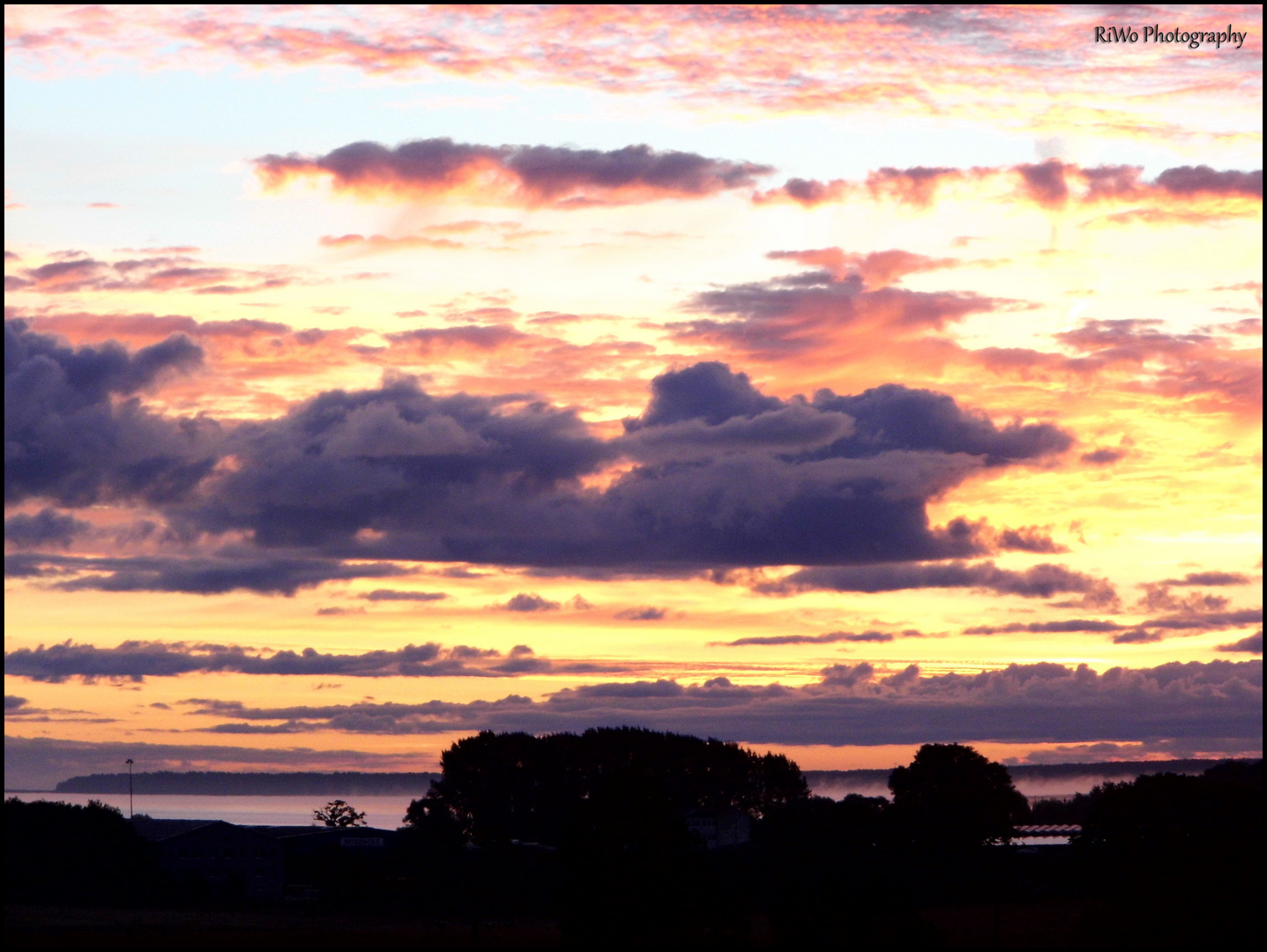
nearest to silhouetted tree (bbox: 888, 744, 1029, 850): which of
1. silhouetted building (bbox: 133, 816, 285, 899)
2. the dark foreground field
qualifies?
the dark foreground field

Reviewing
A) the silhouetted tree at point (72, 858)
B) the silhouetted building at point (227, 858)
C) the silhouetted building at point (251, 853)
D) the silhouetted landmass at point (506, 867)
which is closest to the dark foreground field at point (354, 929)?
the silhouetted landmass at point (506, 867)

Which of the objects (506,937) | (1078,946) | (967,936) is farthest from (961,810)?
(1078,946)

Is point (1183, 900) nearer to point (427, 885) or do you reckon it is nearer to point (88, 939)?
point (88, 939)

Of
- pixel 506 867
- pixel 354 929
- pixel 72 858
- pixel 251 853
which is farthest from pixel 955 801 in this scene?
pixel 72 858

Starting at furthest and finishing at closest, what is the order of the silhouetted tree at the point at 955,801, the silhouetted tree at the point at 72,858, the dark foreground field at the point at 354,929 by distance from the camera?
the silhouetted tree at the point at 955,801
the silhouetted tree at the point at 72,858
the dark foreground field at the point at 354,929

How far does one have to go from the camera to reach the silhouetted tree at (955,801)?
482ft

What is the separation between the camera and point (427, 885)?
143m

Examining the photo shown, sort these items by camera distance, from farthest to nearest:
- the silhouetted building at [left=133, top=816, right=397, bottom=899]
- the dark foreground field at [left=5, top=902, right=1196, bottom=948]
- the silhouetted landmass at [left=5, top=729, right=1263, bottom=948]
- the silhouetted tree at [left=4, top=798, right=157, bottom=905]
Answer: the silhouetted building at [left=133, top=816, right=397, bottom=899], the silhouetted tree at [left=4, top=798, right=157, bottom=905], the silhouetted landmass at [left=5, top=729, right=1263, bottom=948], the dark foreground field at [left=5, top=902, right=1196, bottom=948]

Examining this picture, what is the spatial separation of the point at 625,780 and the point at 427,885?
6687 centimetres

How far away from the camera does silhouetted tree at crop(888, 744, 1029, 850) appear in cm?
14688

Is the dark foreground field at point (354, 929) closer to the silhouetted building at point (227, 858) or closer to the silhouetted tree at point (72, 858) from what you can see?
the silhouetted tree at point (72, 858)

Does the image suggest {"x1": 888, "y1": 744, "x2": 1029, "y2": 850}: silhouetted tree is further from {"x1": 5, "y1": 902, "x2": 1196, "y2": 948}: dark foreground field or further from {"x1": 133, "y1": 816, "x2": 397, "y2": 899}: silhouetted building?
{"x1": 133, "y1": 816, "x2": 397, "y2": 899}: silhouetted building

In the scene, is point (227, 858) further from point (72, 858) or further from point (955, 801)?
point (955, 801)

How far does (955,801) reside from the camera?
148 metres
